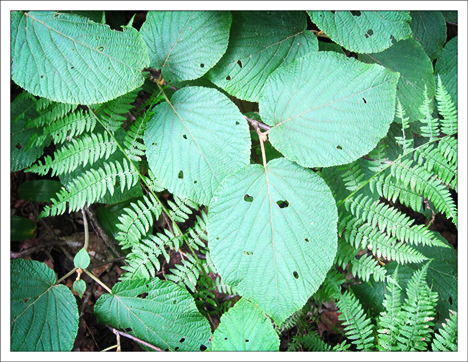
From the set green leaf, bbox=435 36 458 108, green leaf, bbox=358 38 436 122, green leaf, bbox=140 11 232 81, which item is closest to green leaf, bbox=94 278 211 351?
green leaf, bbox=140 11 232 81

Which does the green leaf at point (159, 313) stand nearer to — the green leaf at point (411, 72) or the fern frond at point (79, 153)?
the fern frond at point (79, 153)

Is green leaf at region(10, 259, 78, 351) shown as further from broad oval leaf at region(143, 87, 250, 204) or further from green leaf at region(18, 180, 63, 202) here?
broad oval leaf at region(143, 87, 250, 204)

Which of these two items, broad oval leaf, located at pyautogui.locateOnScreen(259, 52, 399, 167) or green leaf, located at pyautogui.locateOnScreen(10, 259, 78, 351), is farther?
A: green leaf, located at pyautogui.locateOnScreen(10, 259, 78, 351)

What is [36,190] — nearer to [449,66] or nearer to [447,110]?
[447,110]

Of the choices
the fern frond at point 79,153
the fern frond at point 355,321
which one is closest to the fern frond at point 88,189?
the fern frond at point 79,153
